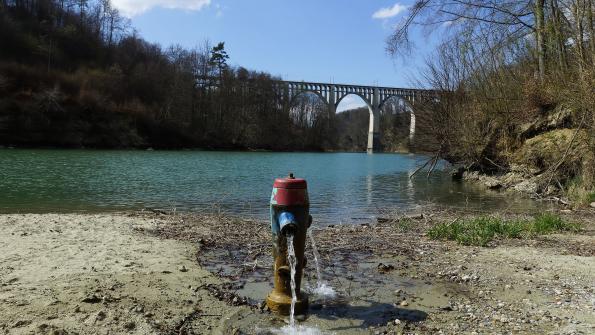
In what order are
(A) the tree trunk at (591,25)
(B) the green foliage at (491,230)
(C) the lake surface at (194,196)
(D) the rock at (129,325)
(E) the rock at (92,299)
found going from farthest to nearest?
1. (C) the lake surface at (194,196)
2. (A) the tree trunk at (591,25)
3. (B) the green foliage at (491,230)
4. (E) the rock at (92,299)
5. (D) the rock at (129,325)

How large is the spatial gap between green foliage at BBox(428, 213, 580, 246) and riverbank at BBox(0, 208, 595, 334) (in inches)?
8.9

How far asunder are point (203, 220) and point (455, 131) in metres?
21.0

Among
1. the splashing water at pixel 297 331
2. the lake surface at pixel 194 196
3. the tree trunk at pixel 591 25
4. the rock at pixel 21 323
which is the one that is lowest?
the lake surface at pixel 194 196

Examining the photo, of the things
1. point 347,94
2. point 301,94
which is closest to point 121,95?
point 301,94

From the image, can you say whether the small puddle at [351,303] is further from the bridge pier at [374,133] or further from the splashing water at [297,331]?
the bridge pier at [374,133]

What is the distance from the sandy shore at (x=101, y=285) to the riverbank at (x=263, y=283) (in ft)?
0.05

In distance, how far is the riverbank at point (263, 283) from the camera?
193 inches

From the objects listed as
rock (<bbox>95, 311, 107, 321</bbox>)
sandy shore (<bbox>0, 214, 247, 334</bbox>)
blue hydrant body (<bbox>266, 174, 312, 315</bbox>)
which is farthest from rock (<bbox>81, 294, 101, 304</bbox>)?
blue hydrant body (<bbox>266, 174, 312, 315</bbox>)

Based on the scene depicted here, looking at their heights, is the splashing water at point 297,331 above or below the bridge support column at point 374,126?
below

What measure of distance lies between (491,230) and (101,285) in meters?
7.46

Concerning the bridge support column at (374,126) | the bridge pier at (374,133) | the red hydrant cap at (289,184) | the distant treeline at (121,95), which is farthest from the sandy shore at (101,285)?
the bridge support column at (374,126)

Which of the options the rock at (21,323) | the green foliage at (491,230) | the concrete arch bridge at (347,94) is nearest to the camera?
the rock at (21,323)

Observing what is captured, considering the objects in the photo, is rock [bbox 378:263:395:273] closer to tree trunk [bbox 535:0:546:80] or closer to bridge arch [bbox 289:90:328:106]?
tree trunk [bbox 535:0:546:80]

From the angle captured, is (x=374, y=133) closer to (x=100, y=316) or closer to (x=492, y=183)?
(x=492, y=183)
